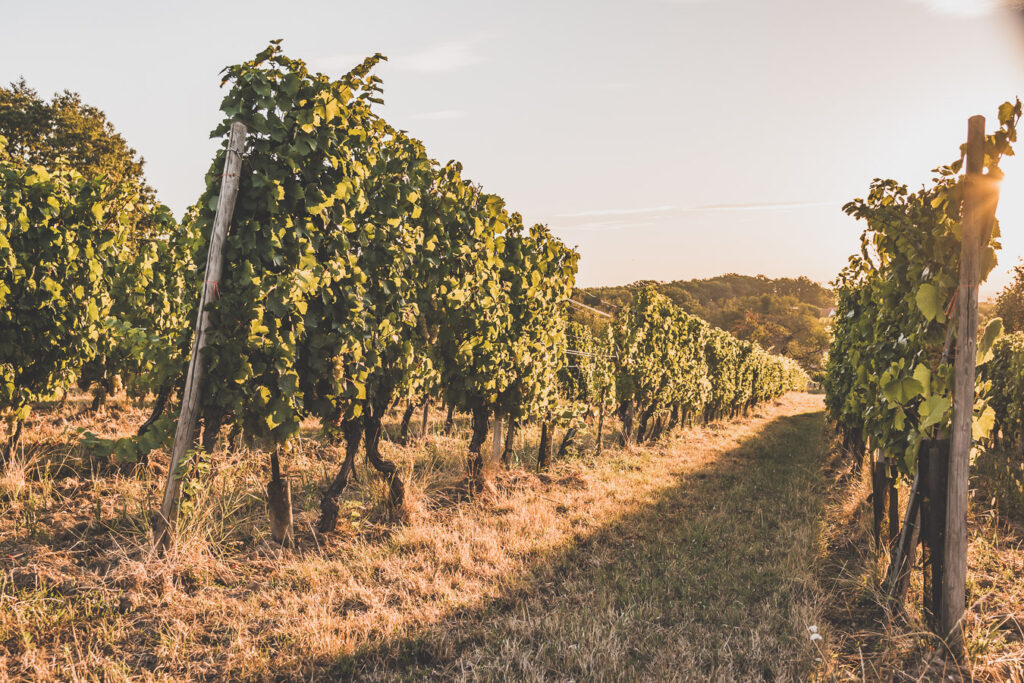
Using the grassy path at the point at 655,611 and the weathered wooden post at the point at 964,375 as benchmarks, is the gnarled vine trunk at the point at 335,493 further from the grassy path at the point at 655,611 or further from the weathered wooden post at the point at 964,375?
the weathered wooden post at the point at 964,375

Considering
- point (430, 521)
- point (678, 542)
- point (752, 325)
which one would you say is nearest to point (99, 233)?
point (430, 521)

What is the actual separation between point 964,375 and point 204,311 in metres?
4.99

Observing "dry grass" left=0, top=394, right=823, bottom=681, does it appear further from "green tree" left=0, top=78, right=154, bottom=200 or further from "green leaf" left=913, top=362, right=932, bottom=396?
"green tree" left=0, top=78, right=154, bottom=200

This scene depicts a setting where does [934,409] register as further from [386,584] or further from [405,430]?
[405,430]

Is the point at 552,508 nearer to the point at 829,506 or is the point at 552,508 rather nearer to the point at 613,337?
the point at 829,506

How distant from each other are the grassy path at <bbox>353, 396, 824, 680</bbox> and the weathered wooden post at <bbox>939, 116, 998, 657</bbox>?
85 cm

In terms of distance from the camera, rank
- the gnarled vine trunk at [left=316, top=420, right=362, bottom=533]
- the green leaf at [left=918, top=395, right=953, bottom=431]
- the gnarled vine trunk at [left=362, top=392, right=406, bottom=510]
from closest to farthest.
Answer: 1. the green leaf at [left=918, top=395, right=953, bottom=431]
2. the gnarled vine trunk at [left=316, top=420, right=362, bottom=533]
3. the gnarled vine trunk at [left=362, top=392, right=406, bottom=510]

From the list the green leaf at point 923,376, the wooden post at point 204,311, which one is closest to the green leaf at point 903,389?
the green leaf at point 923,376

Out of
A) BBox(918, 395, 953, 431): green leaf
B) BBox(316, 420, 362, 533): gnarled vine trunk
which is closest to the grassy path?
BBox(918, 395, 953, 431): green leaf

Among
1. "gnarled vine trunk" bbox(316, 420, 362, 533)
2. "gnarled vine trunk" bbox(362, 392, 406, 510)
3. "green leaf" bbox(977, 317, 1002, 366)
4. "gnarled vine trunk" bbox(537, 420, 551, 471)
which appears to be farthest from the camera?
"gnarled vine trunk" bbox(537, 420, 551, 471)

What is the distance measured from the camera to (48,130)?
93.5 feet

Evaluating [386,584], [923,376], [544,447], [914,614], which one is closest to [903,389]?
[923,376]

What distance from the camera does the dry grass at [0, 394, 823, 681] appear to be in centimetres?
300

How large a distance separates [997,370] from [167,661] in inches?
706
